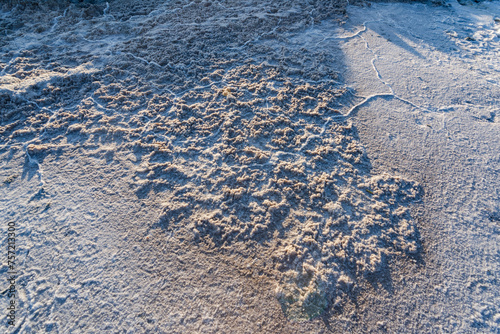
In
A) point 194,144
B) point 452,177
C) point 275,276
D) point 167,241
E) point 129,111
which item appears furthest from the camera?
point 129,111

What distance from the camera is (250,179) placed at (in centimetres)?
170

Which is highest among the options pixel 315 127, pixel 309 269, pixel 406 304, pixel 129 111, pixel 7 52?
pixel 7 52

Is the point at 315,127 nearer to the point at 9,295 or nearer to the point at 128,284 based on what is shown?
the point at 128,284

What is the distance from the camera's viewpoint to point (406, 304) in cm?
128

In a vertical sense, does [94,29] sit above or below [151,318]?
above

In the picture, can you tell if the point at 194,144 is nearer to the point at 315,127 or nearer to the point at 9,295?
the point at 315,127

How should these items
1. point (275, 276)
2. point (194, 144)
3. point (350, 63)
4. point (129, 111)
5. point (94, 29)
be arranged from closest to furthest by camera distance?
point (275, 276) → point (194, 144) → point (129, 111) → point (350, 63) → point (94, 29)

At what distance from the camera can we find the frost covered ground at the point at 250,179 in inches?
50.4

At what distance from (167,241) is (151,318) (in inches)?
14.3

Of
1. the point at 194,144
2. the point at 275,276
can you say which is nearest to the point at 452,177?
the point at 275,276

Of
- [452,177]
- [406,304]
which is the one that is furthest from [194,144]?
[452,177]

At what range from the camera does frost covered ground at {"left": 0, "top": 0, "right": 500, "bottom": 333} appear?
128 centimetres

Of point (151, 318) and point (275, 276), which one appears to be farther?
point (275, 276)

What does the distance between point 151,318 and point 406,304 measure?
116cm
